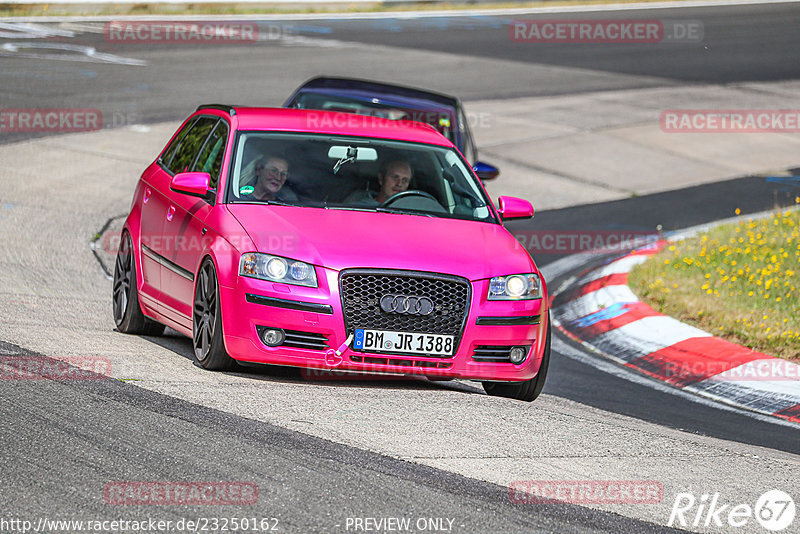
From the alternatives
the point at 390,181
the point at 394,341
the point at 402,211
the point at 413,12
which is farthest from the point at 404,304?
the point at 413,12

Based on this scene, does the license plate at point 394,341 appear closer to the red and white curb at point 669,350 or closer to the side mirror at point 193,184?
the side mirror at point 193,184

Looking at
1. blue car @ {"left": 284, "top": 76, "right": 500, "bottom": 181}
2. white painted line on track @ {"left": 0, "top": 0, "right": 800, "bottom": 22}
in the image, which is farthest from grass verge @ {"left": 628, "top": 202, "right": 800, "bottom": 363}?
white painted line on track @ {"left": 0, "top": 0, "right": 800, "bottom": 22}

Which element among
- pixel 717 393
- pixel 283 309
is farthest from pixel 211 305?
pixel 717 393

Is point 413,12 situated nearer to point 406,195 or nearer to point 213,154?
point 213,154

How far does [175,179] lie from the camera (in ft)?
25.5

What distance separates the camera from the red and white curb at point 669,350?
867 cm

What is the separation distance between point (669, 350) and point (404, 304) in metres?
3.53

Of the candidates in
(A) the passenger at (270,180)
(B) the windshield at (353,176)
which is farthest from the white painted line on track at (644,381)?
(A) the passenger at (270,180)

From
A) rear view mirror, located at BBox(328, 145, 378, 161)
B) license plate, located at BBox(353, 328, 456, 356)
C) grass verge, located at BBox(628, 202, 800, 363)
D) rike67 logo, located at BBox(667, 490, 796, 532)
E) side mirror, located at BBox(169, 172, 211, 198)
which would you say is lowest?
grass verge, located at BBox(628, 202, 800, 363)

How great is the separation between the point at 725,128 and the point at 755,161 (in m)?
2.51

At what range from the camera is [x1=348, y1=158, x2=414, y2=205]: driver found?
7957 millimetres

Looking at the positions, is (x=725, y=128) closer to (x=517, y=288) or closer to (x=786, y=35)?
(x=786, y=35)

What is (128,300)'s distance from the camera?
8656 mm

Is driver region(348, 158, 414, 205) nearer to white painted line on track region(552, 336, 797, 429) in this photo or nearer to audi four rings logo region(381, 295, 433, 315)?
audi four rings logo region(381, 295, 433, 315)
